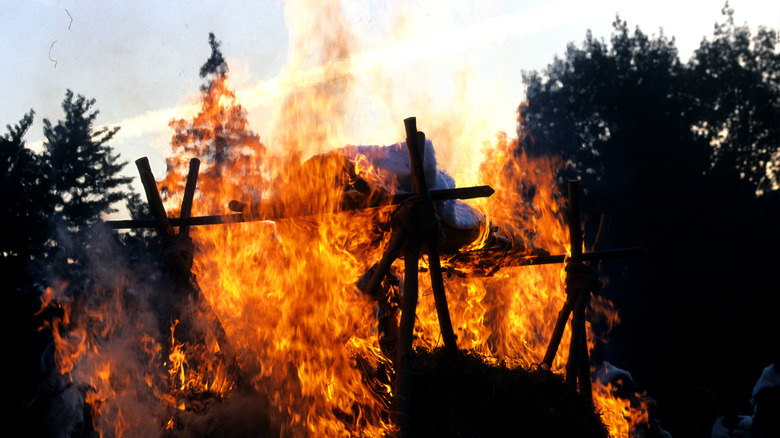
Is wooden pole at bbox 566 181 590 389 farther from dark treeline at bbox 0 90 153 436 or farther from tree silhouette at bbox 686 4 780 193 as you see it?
tree silhouette at bbox 686 4 780 193

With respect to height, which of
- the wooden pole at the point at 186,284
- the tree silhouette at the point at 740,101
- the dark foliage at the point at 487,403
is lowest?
the dark foliage at the point at 487,403

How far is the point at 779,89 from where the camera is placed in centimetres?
2456

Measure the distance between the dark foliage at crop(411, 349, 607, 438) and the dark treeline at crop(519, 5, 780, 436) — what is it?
53.3 feet

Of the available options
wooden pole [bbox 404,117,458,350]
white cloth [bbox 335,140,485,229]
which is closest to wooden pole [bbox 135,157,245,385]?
white cloth [bbox 335,140,485,229]

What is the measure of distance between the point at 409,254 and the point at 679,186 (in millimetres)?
22305

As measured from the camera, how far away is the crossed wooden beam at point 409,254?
5.09 metres

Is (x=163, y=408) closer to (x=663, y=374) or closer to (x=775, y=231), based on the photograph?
(x=663, y=374)

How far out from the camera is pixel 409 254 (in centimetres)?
537

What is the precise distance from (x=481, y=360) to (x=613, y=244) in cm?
2056

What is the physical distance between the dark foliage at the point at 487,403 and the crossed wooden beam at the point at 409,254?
0.63 feet

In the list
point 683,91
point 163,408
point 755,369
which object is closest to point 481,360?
point 163,408

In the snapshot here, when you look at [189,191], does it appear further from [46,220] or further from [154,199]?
[46,220]

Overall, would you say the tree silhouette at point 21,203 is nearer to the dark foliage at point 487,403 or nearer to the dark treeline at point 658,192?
the dark treeline at point 658,192

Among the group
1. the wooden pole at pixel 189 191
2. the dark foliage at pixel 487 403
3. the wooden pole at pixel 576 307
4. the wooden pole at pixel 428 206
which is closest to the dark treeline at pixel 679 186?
the wooden pole at pixel 576 307
